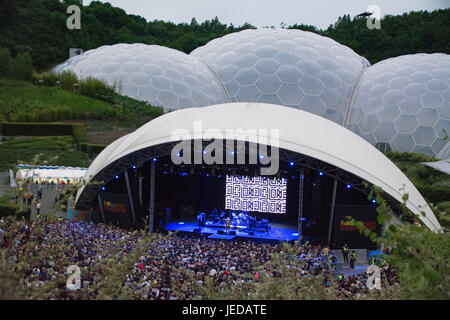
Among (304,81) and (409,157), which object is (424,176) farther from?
(304,81)

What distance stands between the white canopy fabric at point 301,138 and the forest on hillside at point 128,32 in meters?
36.2

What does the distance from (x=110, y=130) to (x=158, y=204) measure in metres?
13.5

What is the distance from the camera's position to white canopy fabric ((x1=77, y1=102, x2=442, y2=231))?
1466 cm

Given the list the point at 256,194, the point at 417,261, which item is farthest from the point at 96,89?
the point at 417,261

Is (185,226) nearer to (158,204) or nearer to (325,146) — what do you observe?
(158,204)

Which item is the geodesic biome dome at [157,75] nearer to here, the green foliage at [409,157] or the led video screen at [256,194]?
the green foliage at [409,157]

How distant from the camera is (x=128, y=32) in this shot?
5991 cm

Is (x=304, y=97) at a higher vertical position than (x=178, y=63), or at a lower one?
lower

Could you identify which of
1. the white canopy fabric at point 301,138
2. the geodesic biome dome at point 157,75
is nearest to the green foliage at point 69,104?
the geodesic biome dome at point 157,75

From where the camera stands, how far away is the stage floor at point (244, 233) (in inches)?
726

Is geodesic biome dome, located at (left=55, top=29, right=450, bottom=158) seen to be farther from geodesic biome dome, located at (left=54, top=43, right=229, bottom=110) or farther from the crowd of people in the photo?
the crowd of people

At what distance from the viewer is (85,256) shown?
34.8 ft
